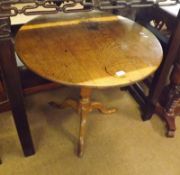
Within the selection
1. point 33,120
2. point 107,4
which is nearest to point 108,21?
point 107,4

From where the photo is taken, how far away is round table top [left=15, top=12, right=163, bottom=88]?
0.86m

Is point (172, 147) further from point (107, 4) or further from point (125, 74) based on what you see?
point (107, 4)

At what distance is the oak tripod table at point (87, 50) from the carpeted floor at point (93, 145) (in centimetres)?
14

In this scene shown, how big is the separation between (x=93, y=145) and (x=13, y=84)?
2.22 feet

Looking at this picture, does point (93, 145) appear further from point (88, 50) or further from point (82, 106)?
point (88, 50)

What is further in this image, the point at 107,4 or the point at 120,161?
the point at 120,161

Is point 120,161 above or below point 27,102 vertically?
below

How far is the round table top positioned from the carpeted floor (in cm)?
63

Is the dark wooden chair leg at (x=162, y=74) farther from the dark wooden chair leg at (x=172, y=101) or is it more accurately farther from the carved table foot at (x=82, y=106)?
the carved table foot at (x=82, y=106)

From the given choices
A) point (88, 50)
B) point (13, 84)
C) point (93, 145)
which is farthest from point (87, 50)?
point (93, 145)

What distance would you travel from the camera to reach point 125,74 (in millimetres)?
871

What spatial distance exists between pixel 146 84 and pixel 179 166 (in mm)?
654

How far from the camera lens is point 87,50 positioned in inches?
38.9

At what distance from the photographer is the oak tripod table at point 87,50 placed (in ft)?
2.80
